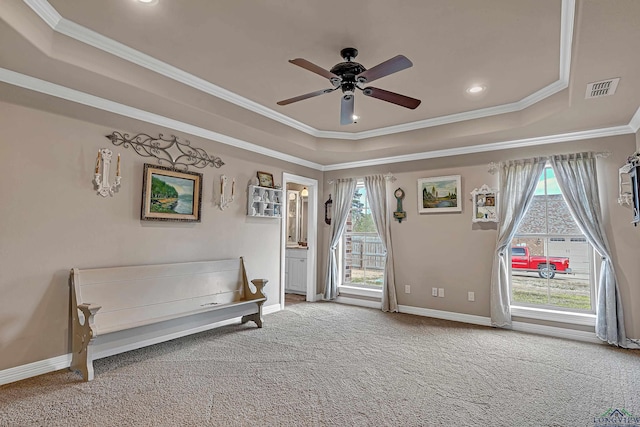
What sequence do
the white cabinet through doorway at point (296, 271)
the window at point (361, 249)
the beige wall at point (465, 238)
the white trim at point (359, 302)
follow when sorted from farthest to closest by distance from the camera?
the white cabinet through doorway at point (296, 271) < the window at point (361, 249) < the white trim at point (359, 302) < the beige wall at point (465, 238)

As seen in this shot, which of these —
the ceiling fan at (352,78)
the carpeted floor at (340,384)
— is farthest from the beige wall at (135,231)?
the ceiling fan at (352,78)

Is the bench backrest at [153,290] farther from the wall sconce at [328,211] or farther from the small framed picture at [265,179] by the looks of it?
the wall sconce at [328,211]

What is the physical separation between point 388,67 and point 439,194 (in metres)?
3.06

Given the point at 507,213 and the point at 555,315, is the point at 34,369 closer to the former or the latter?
the point at 507,213

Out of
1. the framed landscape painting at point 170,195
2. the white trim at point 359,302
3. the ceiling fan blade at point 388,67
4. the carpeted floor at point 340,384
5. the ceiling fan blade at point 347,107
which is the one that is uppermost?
the ceiling fan blade at point 388,67

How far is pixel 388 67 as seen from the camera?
2.42m

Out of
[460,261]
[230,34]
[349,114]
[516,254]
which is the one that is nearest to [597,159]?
[516,254]

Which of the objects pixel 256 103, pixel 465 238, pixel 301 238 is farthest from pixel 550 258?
pixel 301 238

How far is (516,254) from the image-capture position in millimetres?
4633

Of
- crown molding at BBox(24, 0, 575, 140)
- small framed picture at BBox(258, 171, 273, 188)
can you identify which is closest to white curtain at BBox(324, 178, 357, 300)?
crown molding at BBox(24, 0, 575, 140)

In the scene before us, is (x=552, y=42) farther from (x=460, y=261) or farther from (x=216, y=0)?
(x=460, y=261)

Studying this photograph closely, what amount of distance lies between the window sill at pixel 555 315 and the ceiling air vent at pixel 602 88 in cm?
255

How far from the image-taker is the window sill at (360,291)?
5668 mm

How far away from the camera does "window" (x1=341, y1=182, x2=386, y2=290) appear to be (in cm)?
584
